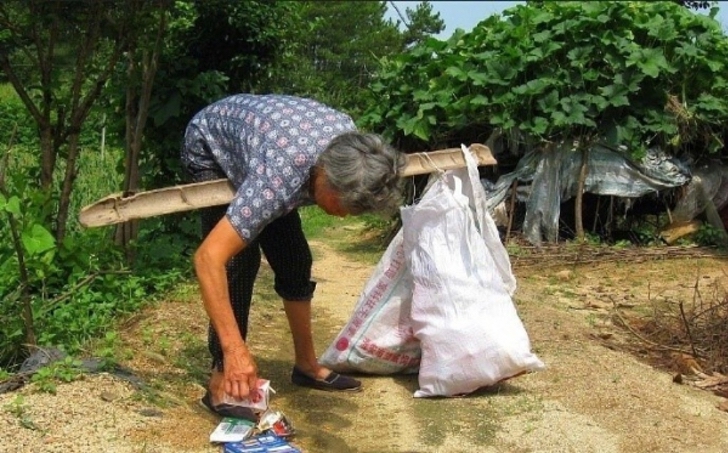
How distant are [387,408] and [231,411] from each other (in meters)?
0.70

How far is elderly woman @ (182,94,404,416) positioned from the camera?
2928mm

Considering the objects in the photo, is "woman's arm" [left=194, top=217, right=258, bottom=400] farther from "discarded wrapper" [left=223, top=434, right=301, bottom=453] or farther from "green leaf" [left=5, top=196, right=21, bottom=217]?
"green leaf" [left=5, top=196, right=21, bottom=217]

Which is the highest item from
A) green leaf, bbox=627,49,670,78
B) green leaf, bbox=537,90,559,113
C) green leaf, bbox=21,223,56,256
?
green leaf, bbox=627,49,670,78

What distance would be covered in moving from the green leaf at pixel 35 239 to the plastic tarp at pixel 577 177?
495 centimetres

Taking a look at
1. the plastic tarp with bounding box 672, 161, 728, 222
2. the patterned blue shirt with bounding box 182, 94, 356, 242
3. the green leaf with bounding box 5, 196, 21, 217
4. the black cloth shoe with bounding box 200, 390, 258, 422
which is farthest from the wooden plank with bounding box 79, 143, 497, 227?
the plastic tarp with bounding box 672, 161, 728, 222

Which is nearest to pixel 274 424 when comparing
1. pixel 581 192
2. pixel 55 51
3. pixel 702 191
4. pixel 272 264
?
pixel 272 264

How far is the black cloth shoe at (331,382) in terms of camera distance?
155 inches

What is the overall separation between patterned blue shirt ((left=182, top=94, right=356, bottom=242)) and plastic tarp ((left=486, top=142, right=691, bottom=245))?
489cm

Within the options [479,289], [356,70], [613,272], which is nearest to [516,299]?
[613,272]

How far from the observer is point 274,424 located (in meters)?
3.29

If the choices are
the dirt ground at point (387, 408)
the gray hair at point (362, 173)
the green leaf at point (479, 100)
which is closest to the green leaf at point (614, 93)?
the green leaf at point (479, 100)

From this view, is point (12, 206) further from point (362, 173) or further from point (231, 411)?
point (362, 173)

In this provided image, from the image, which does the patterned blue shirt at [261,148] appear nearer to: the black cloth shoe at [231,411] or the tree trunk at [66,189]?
the black cloth shoe at [231,411]

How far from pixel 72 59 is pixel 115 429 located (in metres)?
2.83
